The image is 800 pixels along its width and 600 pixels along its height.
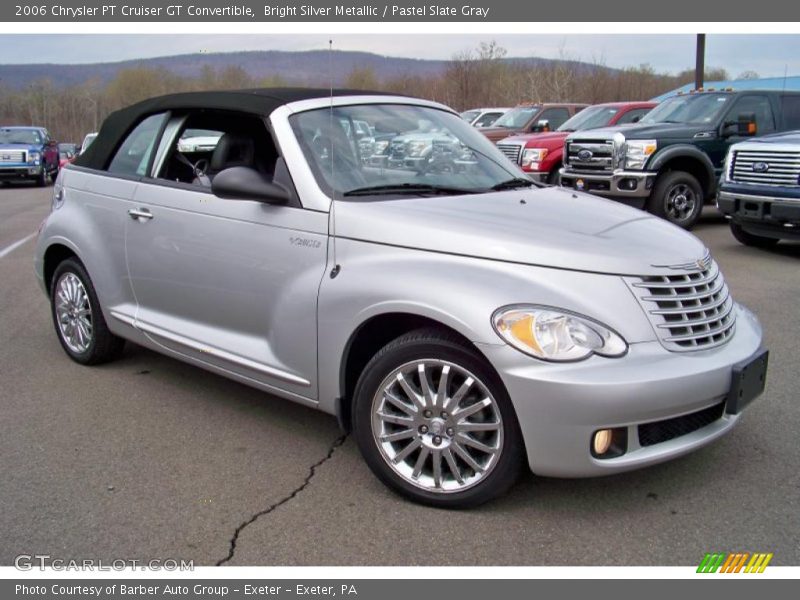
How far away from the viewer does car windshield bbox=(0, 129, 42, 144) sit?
24438 mm

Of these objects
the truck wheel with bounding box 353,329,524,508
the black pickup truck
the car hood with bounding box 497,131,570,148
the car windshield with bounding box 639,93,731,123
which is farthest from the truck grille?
the truck wheel with bounding box 353,329,524,508

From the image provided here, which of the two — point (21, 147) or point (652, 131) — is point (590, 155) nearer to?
point (652, 131)

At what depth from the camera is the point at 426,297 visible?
3.22 meters

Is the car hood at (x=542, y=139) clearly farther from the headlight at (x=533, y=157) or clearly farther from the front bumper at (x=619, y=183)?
the front bumper at (x=619, y=183)

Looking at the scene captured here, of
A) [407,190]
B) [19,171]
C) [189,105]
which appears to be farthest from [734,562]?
[19,171]

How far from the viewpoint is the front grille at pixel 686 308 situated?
10.4 feet

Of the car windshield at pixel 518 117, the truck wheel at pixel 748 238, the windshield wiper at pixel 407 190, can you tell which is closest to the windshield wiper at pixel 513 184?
the windshield wiper at pixel 407 190

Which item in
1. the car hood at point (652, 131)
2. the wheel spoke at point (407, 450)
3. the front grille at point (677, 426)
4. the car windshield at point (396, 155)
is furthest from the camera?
the car hood at point (652, 131)

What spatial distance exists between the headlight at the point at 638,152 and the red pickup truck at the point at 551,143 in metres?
2.04

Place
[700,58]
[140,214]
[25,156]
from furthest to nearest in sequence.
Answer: [25,156] < [700,58] < [140,214]

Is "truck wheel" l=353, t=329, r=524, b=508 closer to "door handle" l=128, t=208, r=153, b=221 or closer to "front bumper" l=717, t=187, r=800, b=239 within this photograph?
"door handle" l=128, t=208, r=153, b=221

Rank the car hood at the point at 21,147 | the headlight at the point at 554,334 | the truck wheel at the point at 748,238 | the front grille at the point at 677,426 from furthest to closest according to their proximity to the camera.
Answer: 1. the car hood at the point at 21,147
2. the truck wheel at the point at 748,238
3. the front grille at the point at 677,426
4. the headlight at the point at 554,334

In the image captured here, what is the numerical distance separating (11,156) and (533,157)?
17838 millimetres

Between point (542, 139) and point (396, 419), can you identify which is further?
point (542, 139)
